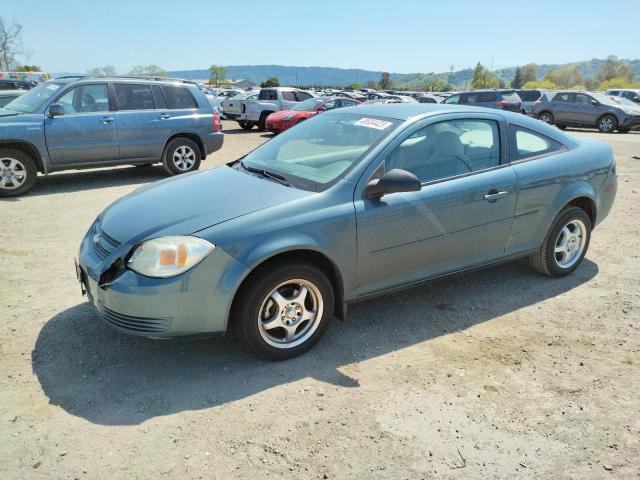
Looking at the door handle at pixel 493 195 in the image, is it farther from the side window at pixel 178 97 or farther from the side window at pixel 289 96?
the side window at pixel 289 96

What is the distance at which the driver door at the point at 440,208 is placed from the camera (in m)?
3.45

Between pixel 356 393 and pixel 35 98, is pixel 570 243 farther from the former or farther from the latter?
pixel 35 98

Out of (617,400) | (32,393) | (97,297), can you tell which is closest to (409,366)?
(617,400)

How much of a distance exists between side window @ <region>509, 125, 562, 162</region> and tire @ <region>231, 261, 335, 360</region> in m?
2.06

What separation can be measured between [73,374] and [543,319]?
11.0 feet

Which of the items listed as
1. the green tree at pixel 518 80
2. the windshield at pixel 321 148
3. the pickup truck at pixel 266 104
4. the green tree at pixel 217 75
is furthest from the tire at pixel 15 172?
the green tree at pixel 518 80

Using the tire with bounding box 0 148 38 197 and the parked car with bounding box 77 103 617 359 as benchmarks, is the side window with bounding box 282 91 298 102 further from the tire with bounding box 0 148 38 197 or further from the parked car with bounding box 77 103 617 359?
the parked car with bounding box 77 103 617 359

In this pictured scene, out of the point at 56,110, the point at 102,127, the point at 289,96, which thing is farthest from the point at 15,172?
the point at 289,96

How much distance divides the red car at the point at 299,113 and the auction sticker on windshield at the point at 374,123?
458 inches

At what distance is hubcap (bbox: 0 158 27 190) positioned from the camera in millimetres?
7684

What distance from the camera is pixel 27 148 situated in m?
7.88

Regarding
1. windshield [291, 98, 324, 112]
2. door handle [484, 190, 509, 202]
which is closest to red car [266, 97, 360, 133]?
windshield [291, 98, 324, 112]

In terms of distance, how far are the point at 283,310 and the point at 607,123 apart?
2111 cm

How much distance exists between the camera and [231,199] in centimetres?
331
